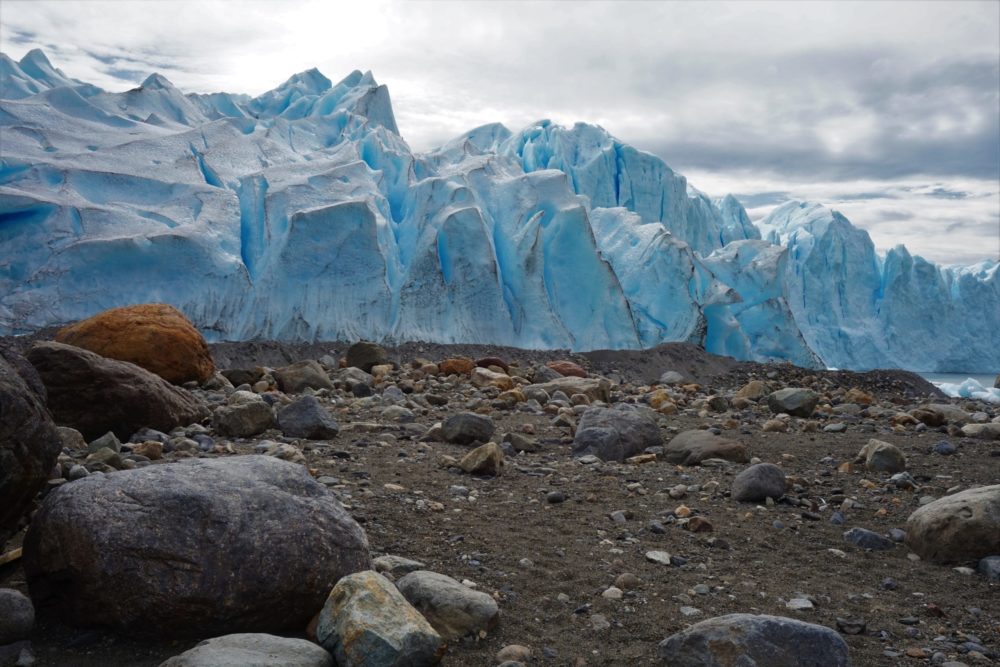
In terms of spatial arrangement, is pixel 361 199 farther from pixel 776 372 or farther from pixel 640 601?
pixel 640 601

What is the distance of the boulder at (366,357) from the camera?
9.23m

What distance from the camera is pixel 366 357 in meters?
9.27

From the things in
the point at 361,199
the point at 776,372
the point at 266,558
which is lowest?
the point at 776,372

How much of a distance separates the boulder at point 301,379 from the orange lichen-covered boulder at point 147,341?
711mm

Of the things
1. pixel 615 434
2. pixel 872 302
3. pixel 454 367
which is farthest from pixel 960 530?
pixel 872 302

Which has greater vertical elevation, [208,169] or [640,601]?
[208,169]

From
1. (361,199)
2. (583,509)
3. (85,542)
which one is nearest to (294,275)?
(361,199)

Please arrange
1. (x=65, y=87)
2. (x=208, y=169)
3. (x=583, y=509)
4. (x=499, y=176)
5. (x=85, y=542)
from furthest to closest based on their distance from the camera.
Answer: (x=499, y=176)
(x=65, y=87)
(x=208, y=169)
(x=583, y=509)
(x=85, y=542)

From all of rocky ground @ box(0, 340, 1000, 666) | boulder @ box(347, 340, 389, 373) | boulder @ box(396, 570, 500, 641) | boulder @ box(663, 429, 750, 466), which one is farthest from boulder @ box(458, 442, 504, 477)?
boulder @ box(347, 340, 389, 373)

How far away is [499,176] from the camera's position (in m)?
16.7

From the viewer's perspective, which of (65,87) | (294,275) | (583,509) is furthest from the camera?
(65,87)

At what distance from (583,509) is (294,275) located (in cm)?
1006

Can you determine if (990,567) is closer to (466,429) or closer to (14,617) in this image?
(466,429)

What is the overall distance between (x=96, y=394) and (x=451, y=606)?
2.98m
